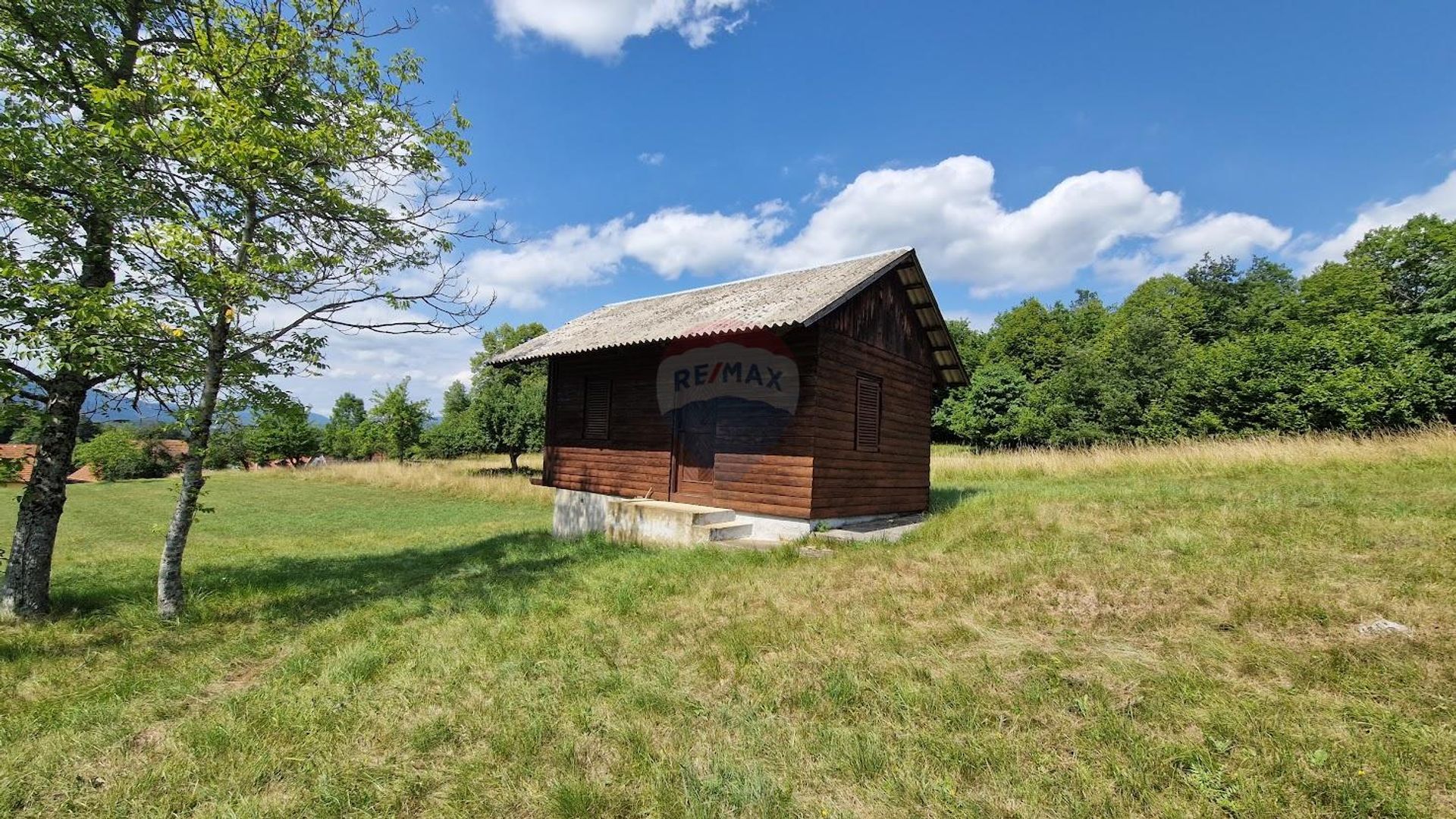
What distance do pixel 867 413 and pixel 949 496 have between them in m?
5.56

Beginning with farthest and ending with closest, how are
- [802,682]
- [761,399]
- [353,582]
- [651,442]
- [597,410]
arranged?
[597,410] → [651,442] → [761,399] → [353,582] → [802,682]

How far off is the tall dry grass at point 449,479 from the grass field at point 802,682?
12064mm

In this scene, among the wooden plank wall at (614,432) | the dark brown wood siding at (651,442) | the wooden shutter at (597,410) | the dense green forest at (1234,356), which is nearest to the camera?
the dark brown wood siding at (651,442)

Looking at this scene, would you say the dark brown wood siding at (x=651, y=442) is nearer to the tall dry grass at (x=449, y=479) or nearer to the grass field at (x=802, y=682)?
the grass field at (x=802, y=682)

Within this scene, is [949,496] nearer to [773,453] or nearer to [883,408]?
[883,408]

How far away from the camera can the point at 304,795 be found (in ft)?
10.3

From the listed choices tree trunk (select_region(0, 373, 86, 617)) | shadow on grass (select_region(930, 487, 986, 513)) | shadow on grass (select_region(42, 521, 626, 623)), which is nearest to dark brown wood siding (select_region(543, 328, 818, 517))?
shadow on grass (select_region(42, 521, 626, 623))

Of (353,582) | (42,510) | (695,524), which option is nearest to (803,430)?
(695,524)

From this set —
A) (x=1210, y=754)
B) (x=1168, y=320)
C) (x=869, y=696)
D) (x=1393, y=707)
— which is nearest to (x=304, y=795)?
(x=869, y=696)

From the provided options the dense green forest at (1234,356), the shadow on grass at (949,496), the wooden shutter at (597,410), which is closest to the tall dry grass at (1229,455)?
the shadow on grass at (949,496)

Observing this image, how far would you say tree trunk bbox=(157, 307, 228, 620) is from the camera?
6387 mm

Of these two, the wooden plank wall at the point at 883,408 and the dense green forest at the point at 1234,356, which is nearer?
the wooden plank wall at the point at 883,408

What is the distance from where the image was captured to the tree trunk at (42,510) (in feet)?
21.5

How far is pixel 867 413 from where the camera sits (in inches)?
461
